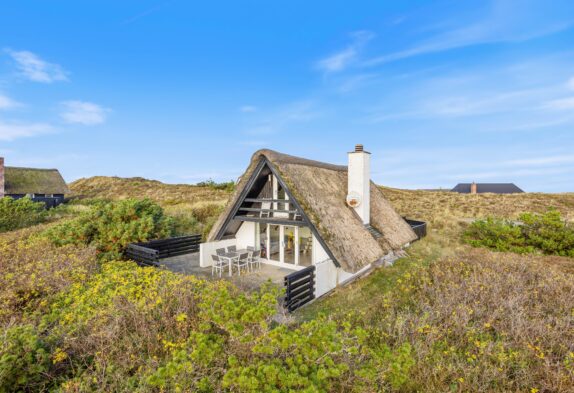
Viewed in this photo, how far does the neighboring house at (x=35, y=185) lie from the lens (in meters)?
35.0

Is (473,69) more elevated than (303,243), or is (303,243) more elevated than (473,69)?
(473,69)

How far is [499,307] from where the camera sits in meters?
5.50

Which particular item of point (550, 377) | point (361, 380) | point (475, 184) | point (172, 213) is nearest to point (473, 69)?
point (550, 377)

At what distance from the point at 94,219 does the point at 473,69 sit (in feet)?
62.3

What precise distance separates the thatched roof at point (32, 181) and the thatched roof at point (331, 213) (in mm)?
40508

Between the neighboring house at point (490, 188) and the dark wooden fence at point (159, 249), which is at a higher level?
the neighboring house at point (490, 188)

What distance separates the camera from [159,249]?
478 inches

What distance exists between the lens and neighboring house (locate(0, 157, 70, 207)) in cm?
3503

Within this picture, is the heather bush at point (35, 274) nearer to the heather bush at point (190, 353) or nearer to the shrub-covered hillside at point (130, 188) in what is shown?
the heather bush at point (190, 353)

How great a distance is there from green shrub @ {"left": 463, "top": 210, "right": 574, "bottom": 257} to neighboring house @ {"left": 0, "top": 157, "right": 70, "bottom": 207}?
4775 cm

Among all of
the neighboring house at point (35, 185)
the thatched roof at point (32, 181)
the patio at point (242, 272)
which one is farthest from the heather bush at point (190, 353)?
the thatched roof at point (32, 181)

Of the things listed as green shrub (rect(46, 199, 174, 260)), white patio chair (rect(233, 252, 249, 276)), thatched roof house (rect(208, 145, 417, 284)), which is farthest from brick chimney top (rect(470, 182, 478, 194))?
green shrub (rect(46, 199, 174, 260))

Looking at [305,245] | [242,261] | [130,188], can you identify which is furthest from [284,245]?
[130,188]

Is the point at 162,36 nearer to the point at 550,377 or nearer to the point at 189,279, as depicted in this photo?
the point at 189,279
